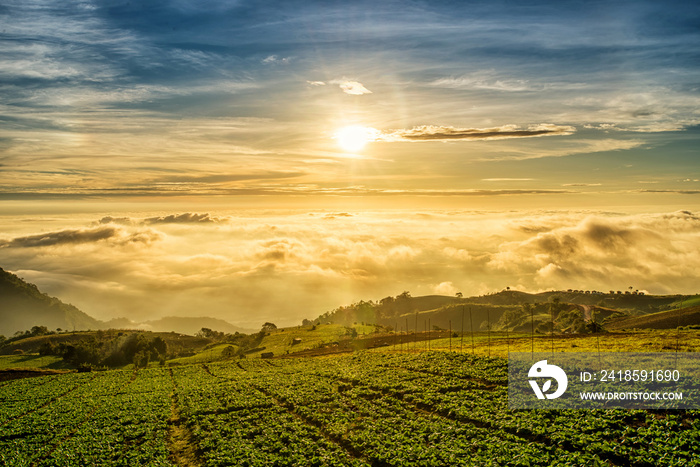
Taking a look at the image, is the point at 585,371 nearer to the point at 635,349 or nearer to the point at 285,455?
the point at 635,349

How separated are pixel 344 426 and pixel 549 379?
21.2 metres

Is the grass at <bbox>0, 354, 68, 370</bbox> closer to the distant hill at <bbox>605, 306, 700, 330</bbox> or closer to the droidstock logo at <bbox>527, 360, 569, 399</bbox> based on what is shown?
the droidstock logo at <bbox>527, 360, 569, 399</bbox>

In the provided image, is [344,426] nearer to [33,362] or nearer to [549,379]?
[549,379]

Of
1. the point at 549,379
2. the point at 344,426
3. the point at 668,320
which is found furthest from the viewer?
the point at 668,320

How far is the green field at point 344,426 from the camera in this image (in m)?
31.2

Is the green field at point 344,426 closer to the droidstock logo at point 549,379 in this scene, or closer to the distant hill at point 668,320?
the droidstock logo at point 549,379

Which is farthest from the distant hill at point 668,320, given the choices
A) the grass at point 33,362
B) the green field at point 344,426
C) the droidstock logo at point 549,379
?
the grass at point 33,362

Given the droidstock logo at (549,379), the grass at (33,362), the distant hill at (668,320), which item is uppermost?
the distant hill at (668,320)

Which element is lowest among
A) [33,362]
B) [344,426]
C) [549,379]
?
[33,362]

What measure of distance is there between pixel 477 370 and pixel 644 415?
26.0 meters

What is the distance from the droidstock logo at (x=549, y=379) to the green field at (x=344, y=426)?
3.54 meters

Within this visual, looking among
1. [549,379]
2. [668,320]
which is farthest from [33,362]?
[668,320]

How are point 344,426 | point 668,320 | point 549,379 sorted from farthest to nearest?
1. point 668,320
2. point 549,379
3. point 344,426

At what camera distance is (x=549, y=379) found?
46844 millimetres
